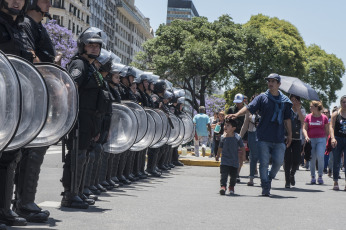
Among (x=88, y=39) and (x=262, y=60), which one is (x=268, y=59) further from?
(x=88, y=39)

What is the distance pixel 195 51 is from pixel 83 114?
48.5 metres

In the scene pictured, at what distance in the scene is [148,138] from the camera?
13.2 metres

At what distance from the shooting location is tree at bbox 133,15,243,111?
57.1 meters

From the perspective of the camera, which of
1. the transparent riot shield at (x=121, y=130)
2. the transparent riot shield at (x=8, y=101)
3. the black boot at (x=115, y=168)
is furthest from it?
the black boot at (x=115, y=168)

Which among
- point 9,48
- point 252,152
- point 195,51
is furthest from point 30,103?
point 195,51

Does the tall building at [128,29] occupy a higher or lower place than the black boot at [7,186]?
higher

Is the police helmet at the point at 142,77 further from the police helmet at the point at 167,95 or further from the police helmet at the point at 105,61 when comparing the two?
the police helmet at the point at 105,61

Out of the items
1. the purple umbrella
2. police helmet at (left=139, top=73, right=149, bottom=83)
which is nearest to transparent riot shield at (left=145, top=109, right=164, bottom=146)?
police helmet at (left=139, top=73, right=149, bottom=83)

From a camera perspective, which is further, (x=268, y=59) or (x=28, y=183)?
(x=268, y=59)

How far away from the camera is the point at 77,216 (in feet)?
24.8

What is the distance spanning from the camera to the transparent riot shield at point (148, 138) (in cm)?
1282

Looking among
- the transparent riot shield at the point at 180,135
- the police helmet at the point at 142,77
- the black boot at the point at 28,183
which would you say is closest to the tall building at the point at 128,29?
the transparent riot shield at the point at 180,135

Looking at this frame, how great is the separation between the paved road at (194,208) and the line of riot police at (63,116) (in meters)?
0.31

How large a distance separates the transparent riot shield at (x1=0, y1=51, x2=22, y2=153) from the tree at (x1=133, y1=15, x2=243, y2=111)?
50.1 meters
